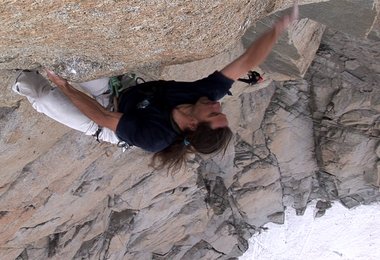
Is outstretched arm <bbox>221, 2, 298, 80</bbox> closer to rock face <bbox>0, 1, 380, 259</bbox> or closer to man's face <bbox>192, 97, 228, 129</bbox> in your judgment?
rock face <bbox>0, 1, 380, 259</bbox>

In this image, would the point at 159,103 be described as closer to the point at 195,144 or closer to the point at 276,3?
the point at 195,144

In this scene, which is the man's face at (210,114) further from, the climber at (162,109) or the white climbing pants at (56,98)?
the white climbing pants at (56,98)

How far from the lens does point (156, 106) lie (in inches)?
122

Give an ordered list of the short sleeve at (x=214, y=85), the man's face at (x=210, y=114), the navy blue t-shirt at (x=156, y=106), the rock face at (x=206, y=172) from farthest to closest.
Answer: the rock face at (x=206, y=172) < the short sleeve at (x=214, y=85) < the navy blue t-shirt at (x=156, y=106) < the man's face at (x=210, y=114)

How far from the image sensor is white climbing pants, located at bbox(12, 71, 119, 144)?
3.29 m

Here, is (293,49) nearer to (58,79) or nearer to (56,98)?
(56,98)

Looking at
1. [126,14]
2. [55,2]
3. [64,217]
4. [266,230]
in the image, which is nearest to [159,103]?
[126,14]

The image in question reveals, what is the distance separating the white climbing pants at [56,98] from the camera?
3.29 m

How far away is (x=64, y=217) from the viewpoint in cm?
639

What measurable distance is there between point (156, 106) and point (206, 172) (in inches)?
201

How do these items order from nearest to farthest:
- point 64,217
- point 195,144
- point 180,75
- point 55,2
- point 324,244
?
point 55,2
point 195,144
point 180,75
point 64,217
point 324,244

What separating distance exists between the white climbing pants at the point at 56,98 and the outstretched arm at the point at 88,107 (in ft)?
0.78

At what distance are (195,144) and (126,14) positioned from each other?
85 centimetres

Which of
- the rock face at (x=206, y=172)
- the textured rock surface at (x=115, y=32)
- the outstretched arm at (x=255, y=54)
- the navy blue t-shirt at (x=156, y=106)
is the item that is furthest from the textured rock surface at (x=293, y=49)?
the textured rock surface at (x=115, y=32)
